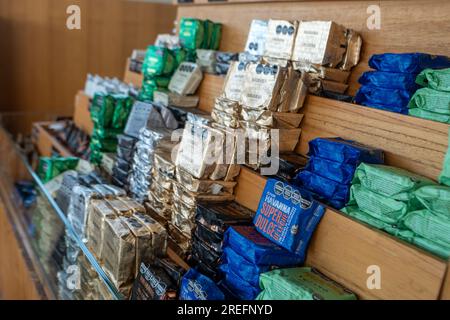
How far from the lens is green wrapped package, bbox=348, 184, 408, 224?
917 millimetres

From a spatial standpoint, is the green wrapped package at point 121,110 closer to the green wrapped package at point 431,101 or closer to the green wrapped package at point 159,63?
the green wrapped package at point 159,63

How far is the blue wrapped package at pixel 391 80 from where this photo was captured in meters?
1.09

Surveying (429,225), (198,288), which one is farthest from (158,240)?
(429,225)

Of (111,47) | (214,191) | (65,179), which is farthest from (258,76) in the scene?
(111,47)

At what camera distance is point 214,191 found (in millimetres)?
1337

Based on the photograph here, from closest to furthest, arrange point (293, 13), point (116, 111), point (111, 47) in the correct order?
point (293, 13), point (116, 111), point (111, 47)

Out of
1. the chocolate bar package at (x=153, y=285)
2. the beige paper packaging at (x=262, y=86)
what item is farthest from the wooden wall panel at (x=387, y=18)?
the chocolate bar package at (x=153, y=285)

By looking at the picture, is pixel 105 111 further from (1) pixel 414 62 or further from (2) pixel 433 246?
(2) pixel 433 246

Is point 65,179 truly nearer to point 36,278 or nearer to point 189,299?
point 36,278

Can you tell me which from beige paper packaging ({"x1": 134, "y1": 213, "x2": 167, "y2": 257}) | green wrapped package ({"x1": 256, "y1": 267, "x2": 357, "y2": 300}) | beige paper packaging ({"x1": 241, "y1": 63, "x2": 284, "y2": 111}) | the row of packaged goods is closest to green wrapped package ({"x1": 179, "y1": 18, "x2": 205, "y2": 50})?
the row of packaged goods

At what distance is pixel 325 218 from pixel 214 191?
1.39 ft

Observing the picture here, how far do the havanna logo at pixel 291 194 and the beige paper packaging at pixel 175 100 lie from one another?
0.96m

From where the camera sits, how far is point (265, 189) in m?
1.16

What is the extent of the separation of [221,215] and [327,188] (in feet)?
1.07
